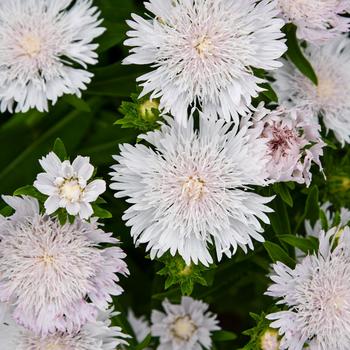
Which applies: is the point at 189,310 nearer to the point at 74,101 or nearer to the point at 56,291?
the point at 56,291

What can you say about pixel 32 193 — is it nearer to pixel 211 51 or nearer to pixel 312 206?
pixel 211 51

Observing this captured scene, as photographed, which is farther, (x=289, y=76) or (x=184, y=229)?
(x=289, y=76)

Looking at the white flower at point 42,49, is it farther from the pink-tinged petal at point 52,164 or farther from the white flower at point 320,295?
the white flower at point 320,295

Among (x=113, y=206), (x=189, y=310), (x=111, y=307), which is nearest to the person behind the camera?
(x=111, y=307)

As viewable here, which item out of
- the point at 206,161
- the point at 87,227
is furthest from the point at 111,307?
the point at 206,161

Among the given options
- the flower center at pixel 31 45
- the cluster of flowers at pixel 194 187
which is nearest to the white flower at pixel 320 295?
the cluster of flowers at pixel 194 187

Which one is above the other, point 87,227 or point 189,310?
point 87,227

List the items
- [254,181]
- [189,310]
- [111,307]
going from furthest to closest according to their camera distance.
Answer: [189,310], [111,307], [254,181]
